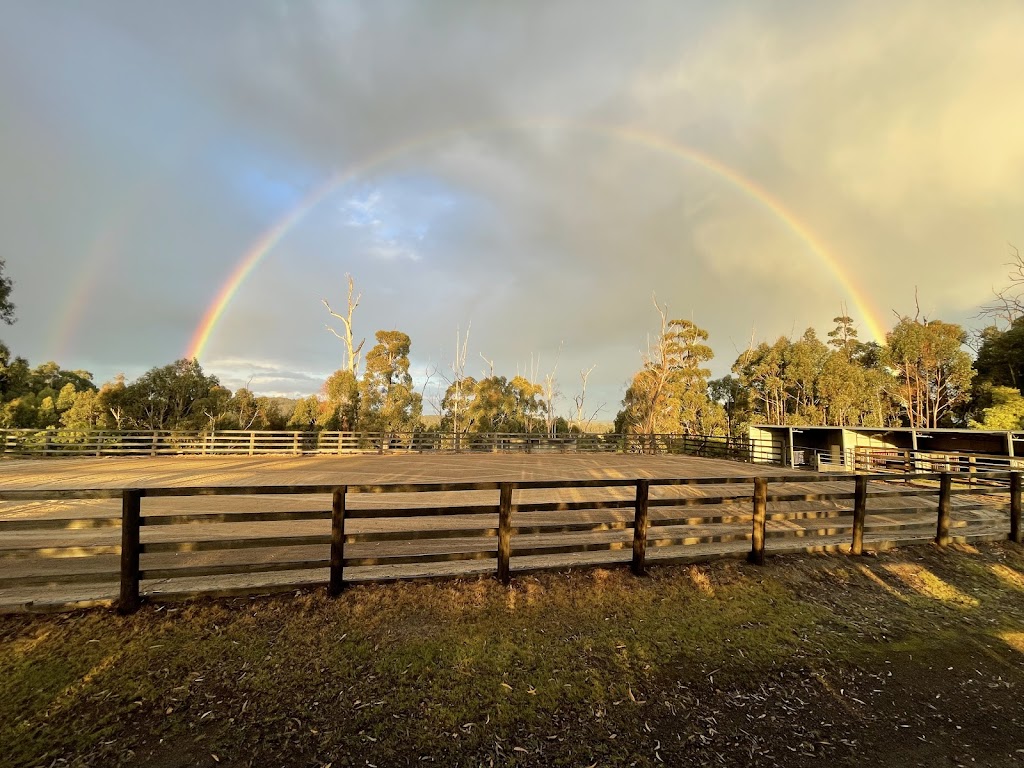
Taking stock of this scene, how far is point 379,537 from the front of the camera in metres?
4.61

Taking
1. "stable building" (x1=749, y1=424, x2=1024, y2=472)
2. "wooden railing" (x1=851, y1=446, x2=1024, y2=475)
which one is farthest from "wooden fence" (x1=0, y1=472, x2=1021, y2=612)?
"stable building" (x1=749, y1=424, x2=1024, y2=472)

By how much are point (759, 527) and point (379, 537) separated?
4.52m

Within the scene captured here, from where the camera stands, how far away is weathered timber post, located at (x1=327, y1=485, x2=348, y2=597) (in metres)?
4.37

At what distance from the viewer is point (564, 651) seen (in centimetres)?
387

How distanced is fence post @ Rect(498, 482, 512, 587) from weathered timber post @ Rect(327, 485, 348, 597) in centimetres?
154

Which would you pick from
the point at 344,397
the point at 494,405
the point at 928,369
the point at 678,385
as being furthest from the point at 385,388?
the point at 928,369

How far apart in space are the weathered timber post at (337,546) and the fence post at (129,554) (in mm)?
1544

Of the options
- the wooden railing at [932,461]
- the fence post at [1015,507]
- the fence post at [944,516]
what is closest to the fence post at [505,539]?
the fence post at [944,516]

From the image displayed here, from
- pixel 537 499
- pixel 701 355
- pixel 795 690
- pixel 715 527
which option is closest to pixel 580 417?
pixel 701 355

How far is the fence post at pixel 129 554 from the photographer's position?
391cm

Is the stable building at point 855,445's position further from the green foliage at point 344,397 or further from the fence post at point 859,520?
the green foliage at point 344,397

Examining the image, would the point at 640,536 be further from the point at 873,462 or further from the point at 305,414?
the point at 305,414

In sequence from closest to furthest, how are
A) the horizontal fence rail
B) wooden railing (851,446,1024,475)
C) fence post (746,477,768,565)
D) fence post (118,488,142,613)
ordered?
fence post (118,488,142,613) < fence post (746,477,768,565) < wooden railing (851,446,1024,475) < the horizontal fence rail

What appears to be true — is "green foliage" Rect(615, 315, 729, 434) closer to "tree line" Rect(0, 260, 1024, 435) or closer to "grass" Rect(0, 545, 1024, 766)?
"tree line" Rect(0, 260, 1024, 435)
